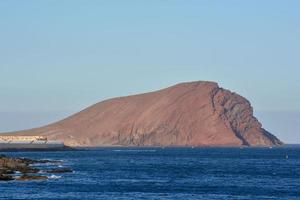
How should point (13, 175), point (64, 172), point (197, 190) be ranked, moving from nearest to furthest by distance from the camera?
1. point (197, 190)
2. point (13, 175)
3. point (64, 172)

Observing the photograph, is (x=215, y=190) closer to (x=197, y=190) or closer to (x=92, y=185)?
(x=197, y=190)

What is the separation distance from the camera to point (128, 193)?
70812 mm

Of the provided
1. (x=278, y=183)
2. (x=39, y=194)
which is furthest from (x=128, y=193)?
(x=278, y=183)

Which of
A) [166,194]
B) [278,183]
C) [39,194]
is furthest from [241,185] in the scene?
[39,194]

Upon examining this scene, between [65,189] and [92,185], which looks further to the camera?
[92,185]

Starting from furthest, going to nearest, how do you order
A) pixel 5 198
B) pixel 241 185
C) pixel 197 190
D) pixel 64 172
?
pixel 64 172 → pixel 241 185 → pixel 197 190 → pixel 5 198

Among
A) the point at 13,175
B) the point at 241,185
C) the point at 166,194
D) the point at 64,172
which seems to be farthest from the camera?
the point at 64,172

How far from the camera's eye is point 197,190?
247 feet

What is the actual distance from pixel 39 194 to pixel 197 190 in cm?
1522

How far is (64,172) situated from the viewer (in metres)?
99.9

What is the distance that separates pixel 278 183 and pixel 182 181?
9.90m

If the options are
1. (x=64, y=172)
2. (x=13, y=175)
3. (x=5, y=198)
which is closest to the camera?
(x=5, y=198)

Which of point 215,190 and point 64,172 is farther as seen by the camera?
point 64,172

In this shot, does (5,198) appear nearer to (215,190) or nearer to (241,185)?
(215,190)
